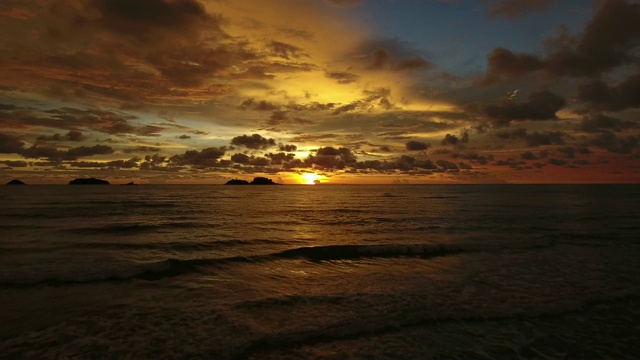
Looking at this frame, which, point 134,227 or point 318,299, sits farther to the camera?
point 134,227

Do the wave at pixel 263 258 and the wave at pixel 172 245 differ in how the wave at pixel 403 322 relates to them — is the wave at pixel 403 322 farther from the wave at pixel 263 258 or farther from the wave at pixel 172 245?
the wave at pixel 172 245

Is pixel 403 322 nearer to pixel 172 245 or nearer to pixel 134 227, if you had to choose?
pixel 172 245

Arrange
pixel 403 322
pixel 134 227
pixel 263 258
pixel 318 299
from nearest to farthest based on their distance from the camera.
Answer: pixel 403 322, pixel 318 299, pixel 263 258, pixel 134 227

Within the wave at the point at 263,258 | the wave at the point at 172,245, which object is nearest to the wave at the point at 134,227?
the wave at the point at 172,245

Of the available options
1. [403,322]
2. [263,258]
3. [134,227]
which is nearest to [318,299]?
[403,322]

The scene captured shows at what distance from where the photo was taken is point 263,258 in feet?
70.7

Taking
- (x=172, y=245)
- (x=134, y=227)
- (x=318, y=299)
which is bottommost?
(x=134, y=227)

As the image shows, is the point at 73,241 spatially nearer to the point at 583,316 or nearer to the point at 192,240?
the point at 192,240

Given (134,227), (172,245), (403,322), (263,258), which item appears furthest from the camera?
(134,227)

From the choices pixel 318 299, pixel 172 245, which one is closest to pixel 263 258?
pixel 172 245

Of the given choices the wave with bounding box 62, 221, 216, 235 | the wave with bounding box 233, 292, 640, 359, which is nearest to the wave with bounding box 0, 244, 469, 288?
the wave with bounding box 233, 292, 640, 359

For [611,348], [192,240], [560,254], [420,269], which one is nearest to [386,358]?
[611,348]

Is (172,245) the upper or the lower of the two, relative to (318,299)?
lower

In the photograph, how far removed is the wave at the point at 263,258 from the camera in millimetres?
15979
